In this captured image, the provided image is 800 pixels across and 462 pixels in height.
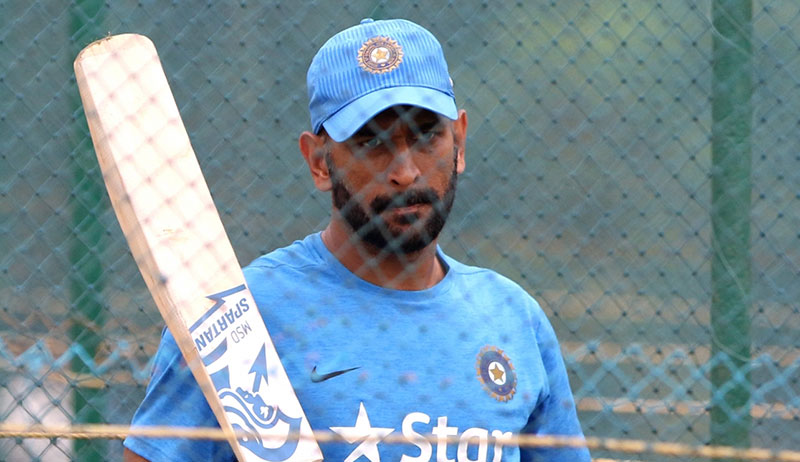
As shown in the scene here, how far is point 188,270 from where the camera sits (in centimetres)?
175

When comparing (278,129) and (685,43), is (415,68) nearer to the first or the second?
(278,129)

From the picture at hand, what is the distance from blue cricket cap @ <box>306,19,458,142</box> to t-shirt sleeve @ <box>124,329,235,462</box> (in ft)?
1.40

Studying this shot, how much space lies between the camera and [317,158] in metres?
1.73

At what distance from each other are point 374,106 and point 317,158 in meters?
0.16

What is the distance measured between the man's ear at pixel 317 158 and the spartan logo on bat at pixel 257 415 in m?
0.28

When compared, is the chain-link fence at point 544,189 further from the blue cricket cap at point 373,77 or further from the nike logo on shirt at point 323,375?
the nike logo on shirt at point 323,375

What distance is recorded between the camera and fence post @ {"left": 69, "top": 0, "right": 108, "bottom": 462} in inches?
98.4

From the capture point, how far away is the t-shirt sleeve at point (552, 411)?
1.72 metres

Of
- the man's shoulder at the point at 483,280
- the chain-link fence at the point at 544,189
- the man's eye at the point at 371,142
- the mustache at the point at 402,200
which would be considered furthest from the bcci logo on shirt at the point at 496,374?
the chain-link fence at the point at 544,189

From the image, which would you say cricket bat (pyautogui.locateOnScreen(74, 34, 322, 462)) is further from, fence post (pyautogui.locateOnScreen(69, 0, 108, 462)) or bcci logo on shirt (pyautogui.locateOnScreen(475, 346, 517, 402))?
fence post (pyautogui.locateOnScreen(69, 0, 108, 462))

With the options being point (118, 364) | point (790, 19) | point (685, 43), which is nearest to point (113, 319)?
point (118, 364)

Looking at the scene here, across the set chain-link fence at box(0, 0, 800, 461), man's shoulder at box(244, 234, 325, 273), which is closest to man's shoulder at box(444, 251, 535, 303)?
man's shoulder at box(244, 234, 325, 273)

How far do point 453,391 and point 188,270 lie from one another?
490 mm

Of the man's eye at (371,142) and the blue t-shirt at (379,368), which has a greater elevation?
the man's eye at (371,142)
